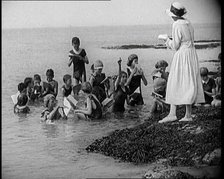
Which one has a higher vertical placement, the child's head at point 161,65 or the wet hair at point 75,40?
the wet hair at point 75,40

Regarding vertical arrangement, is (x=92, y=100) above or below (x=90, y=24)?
below

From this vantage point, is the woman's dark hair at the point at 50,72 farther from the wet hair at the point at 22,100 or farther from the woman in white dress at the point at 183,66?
the woman in white dress at the point at 183,66

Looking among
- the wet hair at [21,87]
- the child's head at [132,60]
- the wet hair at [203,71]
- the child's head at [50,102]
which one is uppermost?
the child's head at [132,60]

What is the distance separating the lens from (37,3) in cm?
260

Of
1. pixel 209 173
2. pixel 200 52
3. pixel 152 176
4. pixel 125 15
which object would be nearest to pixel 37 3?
pixel 125 15

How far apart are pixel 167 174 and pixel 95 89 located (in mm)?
570

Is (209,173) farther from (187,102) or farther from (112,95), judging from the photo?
(112,95)

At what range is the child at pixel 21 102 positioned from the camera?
2.61 metres

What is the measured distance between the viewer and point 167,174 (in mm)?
2494

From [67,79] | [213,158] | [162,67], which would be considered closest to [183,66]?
[162,67]

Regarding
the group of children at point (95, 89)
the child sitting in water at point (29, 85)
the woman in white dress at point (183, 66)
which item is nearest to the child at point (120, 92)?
the group of children at point (95, 89)

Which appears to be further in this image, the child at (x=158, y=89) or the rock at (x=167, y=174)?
the child at (x=158, y=89)

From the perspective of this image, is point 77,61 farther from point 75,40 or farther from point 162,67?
point 162,67

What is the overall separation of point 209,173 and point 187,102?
376 millimetres
